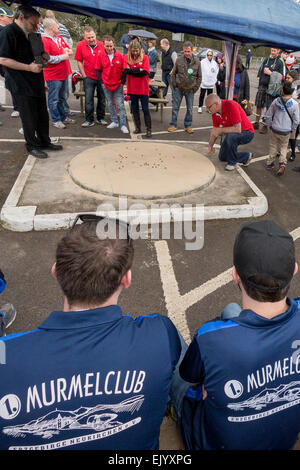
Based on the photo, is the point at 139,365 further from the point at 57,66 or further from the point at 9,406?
the point at 57,66

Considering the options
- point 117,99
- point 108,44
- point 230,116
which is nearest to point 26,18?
point 108,44

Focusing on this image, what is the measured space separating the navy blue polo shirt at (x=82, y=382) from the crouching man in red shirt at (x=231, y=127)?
16.6ft

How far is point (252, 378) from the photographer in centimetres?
129

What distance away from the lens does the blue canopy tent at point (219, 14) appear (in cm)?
420

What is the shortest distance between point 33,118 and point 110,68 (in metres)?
2.41

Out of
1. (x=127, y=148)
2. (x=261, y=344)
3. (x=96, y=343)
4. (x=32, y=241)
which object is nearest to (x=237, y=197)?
(x=127, y=148)

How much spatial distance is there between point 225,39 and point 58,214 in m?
4.57

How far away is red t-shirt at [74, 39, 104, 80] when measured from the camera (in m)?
7.24

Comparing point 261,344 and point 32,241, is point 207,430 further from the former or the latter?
point 32,241

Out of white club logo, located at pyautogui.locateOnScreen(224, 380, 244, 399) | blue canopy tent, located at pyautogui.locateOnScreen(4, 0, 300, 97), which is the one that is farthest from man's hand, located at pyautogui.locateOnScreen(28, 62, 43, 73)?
white club logo, located at pyautogui.locateOnScreen(224, 380, 244, 399)

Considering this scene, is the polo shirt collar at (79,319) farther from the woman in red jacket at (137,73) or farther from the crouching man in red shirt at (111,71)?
the crouching man in red shirt at (111,71)

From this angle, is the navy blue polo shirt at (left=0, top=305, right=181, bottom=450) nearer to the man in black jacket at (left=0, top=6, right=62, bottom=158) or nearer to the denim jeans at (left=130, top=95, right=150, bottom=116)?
the man in black jacket at (left=0, top=6, right=62, bottom=158)

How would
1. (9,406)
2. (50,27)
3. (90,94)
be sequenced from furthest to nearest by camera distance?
(90,94) → (50,27) → (9,406)

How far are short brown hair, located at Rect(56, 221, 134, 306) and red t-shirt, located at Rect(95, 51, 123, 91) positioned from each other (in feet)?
21.7
